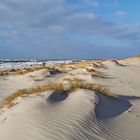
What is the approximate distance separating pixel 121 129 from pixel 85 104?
68.1 inches

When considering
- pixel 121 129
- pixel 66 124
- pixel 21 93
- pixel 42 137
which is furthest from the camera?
pixel 21 93

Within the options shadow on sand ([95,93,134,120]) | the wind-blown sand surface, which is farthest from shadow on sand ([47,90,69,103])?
shadow on sand ([95,93,134,120])

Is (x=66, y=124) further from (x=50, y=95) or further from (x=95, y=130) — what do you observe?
(x=50, y=95)

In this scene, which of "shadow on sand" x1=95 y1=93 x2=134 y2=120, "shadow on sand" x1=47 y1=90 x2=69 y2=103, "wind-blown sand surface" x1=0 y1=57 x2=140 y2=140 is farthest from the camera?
"shadow on sand" x1=47 y1=90 x2=69 y2=103

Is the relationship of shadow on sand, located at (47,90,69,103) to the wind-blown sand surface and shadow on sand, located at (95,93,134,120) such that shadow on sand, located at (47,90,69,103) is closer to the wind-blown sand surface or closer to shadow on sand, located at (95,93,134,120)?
the wind-blown sand surface

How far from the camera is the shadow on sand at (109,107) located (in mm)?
12711

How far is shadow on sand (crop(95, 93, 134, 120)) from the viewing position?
1271cm

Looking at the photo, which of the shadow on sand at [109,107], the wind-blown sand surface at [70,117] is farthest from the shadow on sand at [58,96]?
the shadow on sand at [109,107]

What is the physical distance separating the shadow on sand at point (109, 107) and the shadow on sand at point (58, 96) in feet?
3.46

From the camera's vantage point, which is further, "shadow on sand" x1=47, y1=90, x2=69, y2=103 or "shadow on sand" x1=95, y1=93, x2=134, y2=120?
"shadow on sand" x1=47, y1=90, x2=69, y2=103

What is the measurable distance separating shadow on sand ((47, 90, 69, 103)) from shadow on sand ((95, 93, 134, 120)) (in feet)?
3.46

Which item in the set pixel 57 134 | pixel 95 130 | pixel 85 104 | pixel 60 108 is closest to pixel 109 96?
pixel 85 104

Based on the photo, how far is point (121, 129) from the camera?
457 inches

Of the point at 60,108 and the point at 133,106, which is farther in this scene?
the point at 133,106
